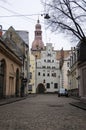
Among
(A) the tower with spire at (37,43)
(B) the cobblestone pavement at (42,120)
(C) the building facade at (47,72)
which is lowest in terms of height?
(B) the cobblestone pavement at (42,120)

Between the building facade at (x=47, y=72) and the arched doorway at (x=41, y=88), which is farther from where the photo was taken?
the arched doorway at (x=41, y=88)

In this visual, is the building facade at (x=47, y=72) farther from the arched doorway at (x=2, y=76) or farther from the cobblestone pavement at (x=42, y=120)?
the cobblestone pavement at (x=42, y=120)

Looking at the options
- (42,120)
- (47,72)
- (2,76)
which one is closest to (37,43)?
(47,72)

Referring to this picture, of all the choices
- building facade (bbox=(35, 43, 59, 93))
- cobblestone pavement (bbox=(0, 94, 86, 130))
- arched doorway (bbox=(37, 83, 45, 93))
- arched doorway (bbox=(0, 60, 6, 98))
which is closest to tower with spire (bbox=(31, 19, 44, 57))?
building facade (bbox=(35, 43, 59, 93))

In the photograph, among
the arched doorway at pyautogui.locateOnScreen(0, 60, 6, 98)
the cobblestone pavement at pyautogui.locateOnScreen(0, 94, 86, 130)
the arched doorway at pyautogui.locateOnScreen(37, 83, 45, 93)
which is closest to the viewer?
the cobblestone pavement at pyautogui.locateOnScreen(0, 94, 86, 130)

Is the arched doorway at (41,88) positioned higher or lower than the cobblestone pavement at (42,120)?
higher

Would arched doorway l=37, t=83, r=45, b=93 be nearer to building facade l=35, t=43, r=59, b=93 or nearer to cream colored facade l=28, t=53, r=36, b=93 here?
building facade l=35, t=43, r=59, b=93

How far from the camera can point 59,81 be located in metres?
105

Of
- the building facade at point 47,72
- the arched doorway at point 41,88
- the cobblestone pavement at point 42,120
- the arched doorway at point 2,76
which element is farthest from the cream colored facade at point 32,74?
the cobblestone pavement at point 42,120

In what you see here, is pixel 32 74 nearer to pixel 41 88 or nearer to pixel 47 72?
pixel 47 72

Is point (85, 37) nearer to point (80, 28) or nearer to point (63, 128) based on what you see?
point (80, 28)

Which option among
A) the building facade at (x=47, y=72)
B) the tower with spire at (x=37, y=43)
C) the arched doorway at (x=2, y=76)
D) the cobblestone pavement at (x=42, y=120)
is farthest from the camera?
the tower with spire at (x=37, y=43)

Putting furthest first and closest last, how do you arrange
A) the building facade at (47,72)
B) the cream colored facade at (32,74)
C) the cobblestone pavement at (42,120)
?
the building facade at (47,72) → the cream colored facade at (32,74) → the cobblestone pavement at (42,120)

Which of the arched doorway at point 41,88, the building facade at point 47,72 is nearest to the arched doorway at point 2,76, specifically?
the building facade at point 47,72
